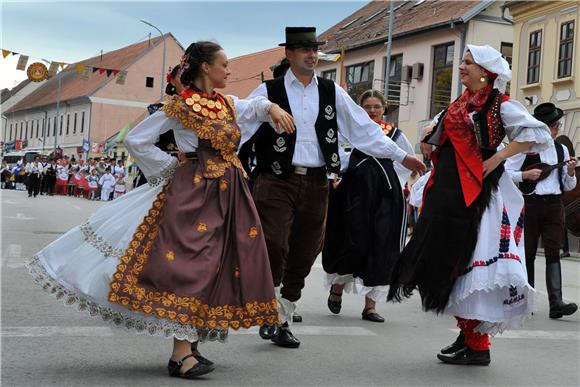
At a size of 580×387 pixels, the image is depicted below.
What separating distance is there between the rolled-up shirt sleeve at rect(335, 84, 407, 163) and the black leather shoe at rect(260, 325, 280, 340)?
4.61ft

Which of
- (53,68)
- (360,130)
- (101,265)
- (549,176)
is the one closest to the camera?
(101,265)

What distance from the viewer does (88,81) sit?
79.2 meters

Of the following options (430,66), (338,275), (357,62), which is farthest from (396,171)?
(357,62)

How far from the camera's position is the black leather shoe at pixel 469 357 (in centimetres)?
595

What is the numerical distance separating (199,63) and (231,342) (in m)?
1.96

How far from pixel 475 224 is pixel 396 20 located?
36.9 meters

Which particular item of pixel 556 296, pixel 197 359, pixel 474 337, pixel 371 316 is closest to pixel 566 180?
pixel 556 296

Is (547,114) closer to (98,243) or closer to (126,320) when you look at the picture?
(98,243)

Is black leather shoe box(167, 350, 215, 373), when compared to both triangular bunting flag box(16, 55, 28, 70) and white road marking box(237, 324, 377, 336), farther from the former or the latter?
triangular bunting flag box(16, 55, 28, 70)

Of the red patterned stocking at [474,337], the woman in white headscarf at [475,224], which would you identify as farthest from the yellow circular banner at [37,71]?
the red patterned stocking at [474,337]

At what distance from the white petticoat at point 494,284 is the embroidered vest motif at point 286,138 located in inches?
45.2

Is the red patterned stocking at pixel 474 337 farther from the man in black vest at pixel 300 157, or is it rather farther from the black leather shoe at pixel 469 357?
the man in black vest at pixel 300 157

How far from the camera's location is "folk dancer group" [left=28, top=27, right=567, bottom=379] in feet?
16.8

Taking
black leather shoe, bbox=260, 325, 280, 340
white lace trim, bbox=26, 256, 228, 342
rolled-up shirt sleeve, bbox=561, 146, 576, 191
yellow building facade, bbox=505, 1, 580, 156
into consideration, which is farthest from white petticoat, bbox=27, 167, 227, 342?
yellow building facade, bbox=505, 1, 580, 156
